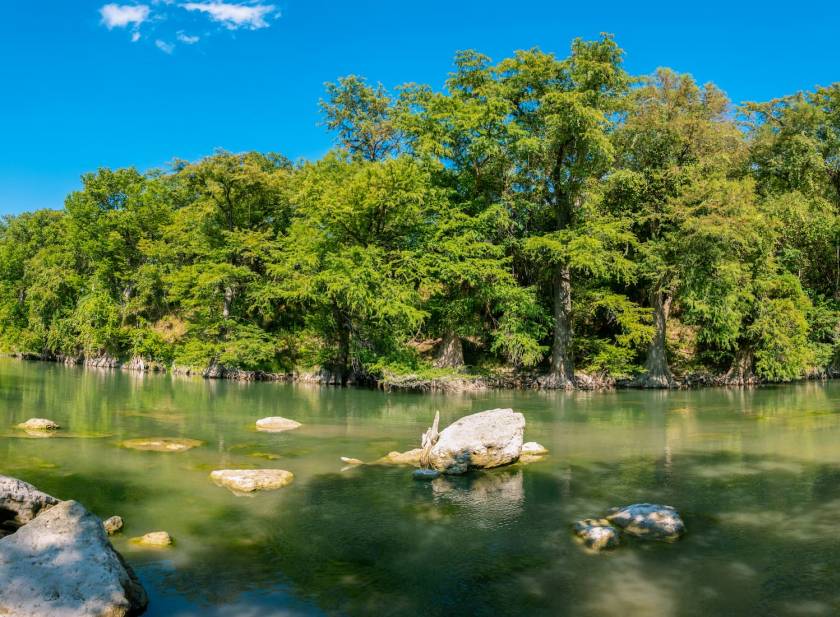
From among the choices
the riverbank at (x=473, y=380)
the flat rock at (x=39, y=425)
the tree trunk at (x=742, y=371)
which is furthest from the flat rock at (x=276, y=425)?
Result: the tree trunk at (x=742, y=371)

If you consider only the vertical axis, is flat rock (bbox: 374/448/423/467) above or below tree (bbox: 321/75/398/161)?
below

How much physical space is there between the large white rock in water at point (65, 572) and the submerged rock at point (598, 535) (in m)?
6.43

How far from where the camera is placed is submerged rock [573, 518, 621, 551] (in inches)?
374

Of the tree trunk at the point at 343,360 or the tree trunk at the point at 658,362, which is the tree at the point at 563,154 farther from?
the tree trunk at the point at 343,360

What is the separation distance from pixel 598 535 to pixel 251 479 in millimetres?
7143

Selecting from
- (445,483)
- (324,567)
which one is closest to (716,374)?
(445,483)

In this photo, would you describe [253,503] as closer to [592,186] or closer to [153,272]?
[592,186]

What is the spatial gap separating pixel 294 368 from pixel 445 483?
29.0m

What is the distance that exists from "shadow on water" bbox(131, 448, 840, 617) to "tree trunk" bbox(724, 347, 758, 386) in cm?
2572

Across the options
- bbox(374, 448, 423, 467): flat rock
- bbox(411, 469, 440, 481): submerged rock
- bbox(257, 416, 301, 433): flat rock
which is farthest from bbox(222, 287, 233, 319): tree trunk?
bbox(411, 469, 440, 481): submerged rock

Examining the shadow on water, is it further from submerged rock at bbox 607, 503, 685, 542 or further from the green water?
submerged rock at bbox 607, 503, 685, 542

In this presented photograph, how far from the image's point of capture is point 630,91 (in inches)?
1419

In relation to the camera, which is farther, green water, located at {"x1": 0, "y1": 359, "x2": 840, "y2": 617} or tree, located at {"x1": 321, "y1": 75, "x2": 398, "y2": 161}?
tree, located at {"x1": 321, "y1": 75, "x2": 398, "y2": 161}

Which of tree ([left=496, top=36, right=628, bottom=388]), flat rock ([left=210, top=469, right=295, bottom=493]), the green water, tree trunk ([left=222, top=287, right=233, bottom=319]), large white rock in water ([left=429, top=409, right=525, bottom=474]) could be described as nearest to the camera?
the green water
